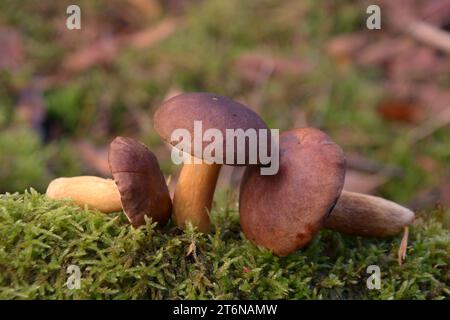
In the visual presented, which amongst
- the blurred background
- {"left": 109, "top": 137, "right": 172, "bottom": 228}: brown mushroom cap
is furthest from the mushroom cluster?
the blurred background

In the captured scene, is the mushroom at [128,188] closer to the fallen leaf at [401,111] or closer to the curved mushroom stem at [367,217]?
the curved mushroom stem at [367,217]

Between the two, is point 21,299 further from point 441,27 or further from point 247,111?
point 441,27

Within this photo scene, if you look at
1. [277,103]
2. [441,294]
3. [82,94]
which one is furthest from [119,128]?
[441,294]

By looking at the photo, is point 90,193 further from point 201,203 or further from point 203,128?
point 203,128

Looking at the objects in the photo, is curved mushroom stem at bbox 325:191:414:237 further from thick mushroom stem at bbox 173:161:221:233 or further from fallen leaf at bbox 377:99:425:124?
fallen leaf at bbox 377:99:425:124

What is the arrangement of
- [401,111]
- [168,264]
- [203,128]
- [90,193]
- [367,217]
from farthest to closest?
[401,111] < [367,217] < [90,193] < [168,264] < [203,128]

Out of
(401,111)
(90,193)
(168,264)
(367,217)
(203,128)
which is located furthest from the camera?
(401,111)

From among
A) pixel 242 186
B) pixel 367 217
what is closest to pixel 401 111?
pixel 367 217

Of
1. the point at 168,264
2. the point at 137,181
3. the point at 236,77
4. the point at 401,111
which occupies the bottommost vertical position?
the point at 168,264
